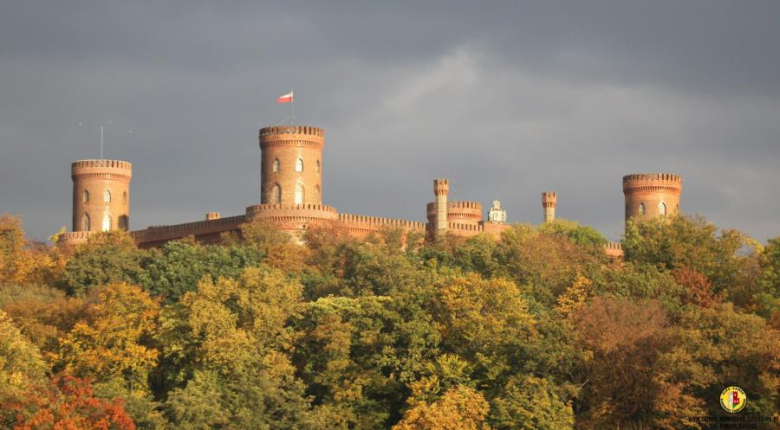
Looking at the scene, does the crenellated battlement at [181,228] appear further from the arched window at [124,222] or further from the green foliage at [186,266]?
the green foliage at [186,266]

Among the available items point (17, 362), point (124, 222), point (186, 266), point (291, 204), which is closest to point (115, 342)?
point (17, 362)

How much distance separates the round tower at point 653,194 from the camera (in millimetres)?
129125

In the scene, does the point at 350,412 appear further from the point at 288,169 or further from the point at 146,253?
the point at 288,169

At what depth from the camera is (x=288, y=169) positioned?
4422 inches

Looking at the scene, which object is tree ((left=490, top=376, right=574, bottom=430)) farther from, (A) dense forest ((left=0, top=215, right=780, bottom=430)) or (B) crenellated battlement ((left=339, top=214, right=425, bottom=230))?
(B) crenellated battlement ((left=339, top=214, right=425, bottom=230))

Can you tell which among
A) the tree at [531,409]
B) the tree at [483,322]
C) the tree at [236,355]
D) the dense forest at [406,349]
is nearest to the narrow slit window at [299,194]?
the dense forest at [406,349]

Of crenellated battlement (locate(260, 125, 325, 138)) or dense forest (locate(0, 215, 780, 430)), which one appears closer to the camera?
dense forest (locate(0, 215, 780, 430))

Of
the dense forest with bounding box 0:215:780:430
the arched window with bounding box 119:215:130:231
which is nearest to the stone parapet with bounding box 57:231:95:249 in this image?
the arched window with bounding box 119:215:130:231

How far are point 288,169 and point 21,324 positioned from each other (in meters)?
36.9

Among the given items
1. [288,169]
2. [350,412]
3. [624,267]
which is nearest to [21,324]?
[350,412]

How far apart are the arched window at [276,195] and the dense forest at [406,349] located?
2521cm

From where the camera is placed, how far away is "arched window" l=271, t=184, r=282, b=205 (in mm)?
111875

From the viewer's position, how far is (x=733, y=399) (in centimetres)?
6756

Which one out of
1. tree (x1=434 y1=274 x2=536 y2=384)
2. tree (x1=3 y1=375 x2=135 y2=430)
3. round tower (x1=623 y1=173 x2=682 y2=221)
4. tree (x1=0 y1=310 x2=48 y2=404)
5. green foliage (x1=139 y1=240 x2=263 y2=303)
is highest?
round tower (x1=623 y1=173 x2=682 y2=221)
